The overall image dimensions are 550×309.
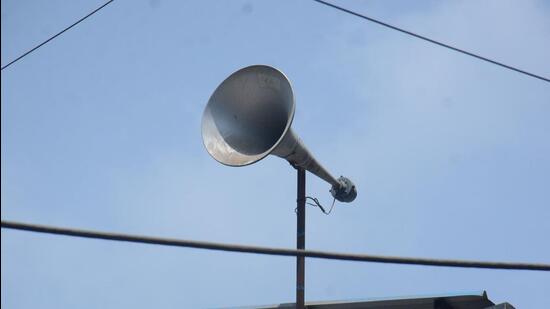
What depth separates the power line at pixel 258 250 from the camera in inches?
158

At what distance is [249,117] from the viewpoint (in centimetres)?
828

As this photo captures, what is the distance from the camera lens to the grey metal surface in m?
7.92

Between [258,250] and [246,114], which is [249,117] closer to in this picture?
[246,114]

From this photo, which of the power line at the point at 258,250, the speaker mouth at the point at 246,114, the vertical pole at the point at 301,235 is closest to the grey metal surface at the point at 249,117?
the speaker mouth at the point at 246,114

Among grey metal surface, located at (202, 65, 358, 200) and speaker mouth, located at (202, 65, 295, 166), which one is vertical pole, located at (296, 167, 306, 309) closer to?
grey metal surface, located at (202, 65, 358, 200)

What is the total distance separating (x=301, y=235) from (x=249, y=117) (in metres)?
1.37

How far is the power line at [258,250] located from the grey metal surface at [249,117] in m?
3.23

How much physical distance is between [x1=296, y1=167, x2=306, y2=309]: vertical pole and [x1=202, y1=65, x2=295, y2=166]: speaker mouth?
0.41 meters

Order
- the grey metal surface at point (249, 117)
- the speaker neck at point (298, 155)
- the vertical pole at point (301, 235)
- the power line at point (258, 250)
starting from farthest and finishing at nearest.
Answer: the grey metal surface at point (249, 117)
the speaker neck at point (298, 155)
the vertical pole at point (301, 235)
the power line at point (258, 250)

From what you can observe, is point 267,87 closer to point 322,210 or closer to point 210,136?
point 210,136

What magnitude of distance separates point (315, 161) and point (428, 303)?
1.74 metres

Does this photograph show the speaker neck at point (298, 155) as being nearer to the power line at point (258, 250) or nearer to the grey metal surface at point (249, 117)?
the grey metal surface at point (249, 117)

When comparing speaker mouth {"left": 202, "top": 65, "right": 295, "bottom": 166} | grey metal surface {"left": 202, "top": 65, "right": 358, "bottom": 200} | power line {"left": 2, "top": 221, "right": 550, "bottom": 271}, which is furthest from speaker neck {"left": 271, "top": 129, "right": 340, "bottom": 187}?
power line {"left": 2, "top": 221, "right": 550, "bottom": 271}

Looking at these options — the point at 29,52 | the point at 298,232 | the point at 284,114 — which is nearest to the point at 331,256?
the point at 298,232
